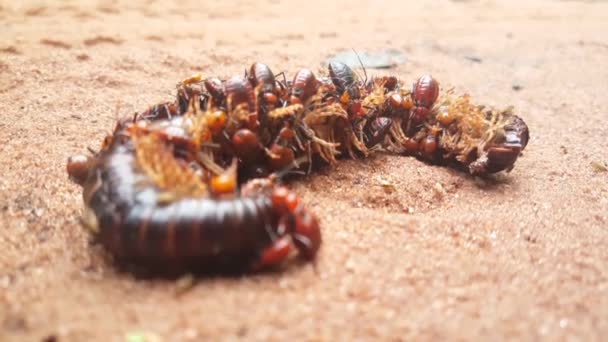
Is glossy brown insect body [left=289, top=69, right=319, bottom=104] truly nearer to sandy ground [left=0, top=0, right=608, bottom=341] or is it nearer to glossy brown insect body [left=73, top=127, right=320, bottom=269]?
sandy ground [left=0, top=0, right=608, bottom=341]

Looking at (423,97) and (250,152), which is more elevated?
(423,97)

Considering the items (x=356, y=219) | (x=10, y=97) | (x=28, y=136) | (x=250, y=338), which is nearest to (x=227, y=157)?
(x=356, y=219)

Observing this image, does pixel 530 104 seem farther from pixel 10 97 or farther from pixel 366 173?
pixel 10 97

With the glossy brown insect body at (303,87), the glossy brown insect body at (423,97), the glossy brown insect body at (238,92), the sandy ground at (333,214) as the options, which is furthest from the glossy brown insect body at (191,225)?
the glossy brown insect body at (423,97)

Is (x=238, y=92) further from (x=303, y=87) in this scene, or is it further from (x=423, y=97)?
(x=423, y=97)

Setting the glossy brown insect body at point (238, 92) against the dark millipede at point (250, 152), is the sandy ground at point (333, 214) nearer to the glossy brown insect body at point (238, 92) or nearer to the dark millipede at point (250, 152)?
the dark millipede at point (250, 152)

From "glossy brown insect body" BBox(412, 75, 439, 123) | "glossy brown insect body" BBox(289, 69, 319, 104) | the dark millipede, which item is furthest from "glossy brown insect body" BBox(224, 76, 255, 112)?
"glossy brown insect body" BBox(412, 75, 439, 123)

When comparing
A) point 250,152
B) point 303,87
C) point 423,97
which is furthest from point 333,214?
point 423,97
